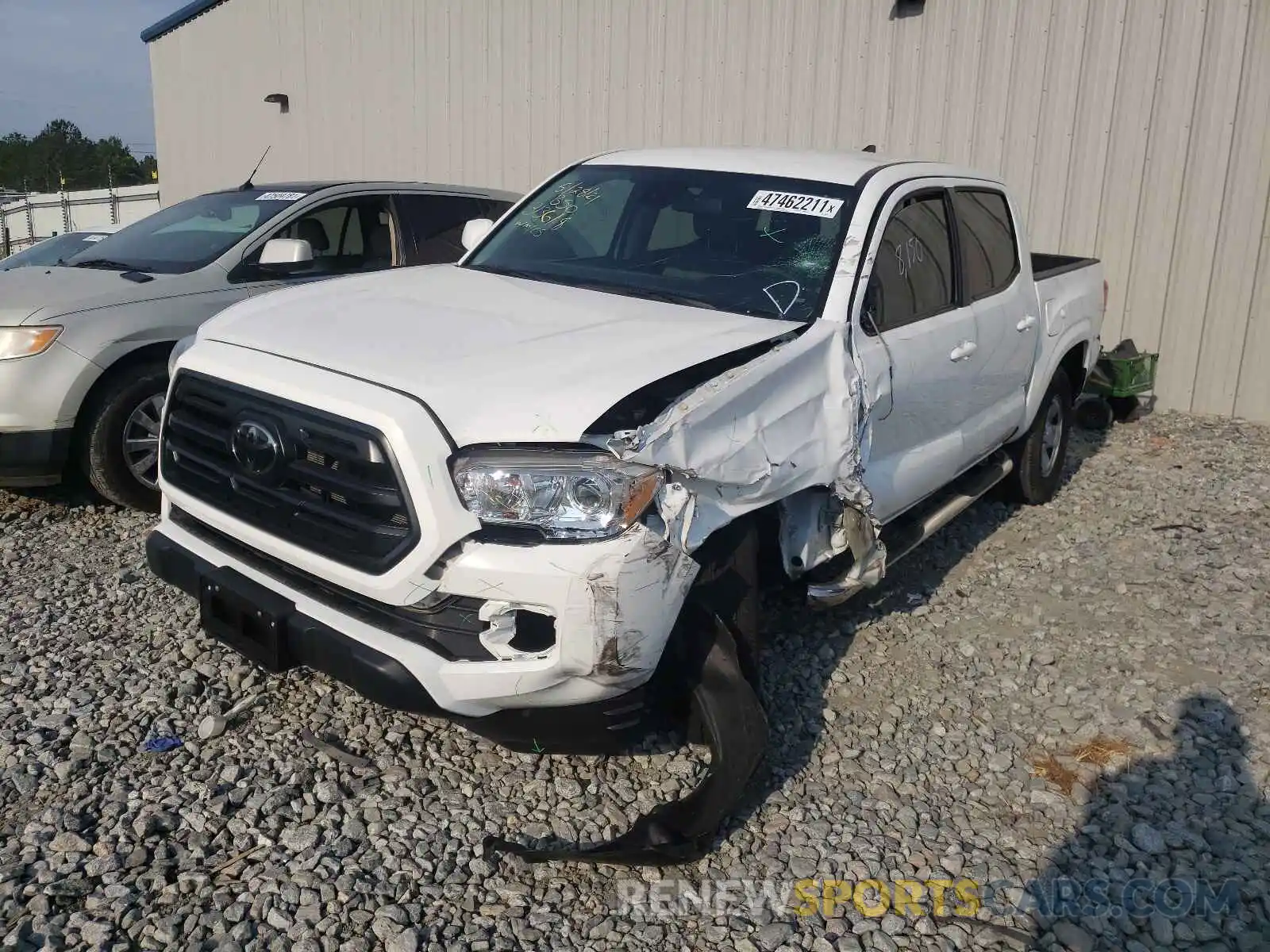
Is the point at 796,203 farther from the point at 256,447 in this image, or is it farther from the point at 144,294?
the point at 144,294

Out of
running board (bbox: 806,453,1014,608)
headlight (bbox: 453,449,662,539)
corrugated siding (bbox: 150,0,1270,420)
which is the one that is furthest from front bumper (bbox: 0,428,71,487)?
corrugated siding (bbox: 150,0,1270,420)

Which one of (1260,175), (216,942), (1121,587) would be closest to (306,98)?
(1260,175)

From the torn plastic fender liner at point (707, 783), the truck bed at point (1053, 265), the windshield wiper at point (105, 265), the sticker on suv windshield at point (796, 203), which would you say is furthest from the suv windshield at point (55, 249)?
the torn plastic fender liner at point (707, 783)

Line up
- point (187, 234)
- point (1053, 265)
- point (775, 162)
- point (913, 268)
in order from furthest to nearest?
point (1053, 265) < point (187, 234) < point (775, 162) < point (913, 268)

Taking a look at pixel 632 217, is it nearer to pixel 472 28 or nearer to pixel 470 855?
pixel 470 855

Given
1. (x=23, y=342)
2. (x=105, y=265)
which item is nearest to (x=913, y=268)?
(x=23, y=342)

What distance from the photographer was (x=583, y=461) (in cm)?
267

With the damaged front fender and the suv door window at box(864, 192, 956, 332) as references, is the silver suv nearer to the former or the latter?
the suv door window at box(864, 192, 956, 332)

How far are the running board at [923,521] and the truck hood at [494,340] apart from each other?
925 millimetres

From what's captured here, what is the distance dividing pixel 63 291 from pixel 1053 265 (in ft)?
18.0

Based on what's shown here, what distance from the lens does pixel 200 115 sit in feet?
53.6

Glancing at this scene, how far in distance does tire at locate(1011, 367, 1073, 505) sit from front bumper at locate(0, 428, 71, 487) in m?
4.88

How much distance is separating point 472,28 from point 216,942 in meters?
11.1

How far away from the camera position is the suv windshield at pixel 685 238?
3785mm
